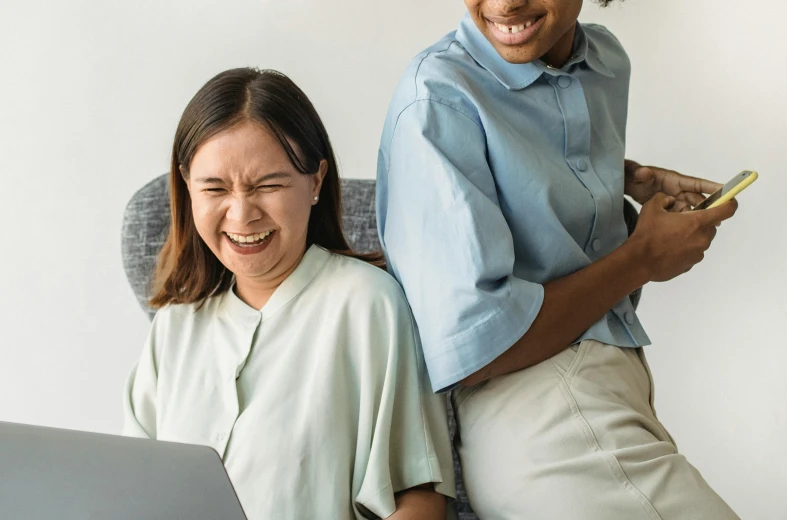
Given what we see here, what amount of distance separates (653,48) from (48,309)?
4.32 ft

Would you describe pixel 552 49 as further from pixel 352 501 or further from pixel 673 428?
pixel 673 428

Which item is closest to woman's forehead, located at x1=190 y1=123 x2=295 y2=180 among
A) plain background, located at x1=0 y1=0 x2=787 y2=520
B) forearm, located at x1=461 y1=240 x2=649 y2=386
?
forearm, located at x1=461 y1=240 x2=649 y2=386

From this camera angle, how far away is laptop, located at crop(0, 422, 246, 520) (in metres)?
0.77

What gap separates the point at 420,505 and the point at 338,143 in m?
0.93

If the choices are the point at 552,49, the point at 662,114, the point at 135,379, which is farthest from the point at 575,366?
Result: the point at 662,114

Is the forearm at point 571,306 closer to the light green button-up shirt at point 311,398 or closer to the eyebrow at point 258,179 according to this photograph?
the light green button-up shirt at point 311,398

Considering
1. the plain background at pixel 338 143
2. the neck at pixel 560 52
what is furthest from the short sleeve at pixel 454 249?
the plain background at pixel 338 143

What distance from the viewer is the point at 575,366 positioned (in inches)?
47.8

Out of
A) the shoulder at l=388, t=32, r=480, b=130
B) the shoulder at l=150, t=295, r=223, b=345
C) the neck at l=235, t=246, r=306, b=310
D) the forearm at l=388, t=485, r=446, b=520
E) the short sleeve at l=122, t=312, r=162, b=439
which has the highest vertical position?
the shoulder at l=388, t=32, r=480, b=130

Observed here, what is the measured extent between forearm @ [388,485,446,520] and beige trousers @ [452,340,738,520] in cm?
5

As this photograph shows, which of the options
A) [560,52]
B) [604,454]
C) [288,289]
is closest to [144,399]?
[288,289]

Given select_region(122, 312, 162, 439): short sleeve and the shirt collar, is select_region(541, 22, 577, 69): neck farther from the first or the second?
select_region(122, 312, 162, 439): short sleeve

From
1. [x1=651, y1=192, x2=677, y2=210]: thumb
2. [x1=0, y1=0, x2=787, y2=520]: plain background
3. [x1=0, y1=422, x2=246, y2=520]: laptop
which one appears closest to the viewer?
[x1=0, y1=422, x2=246, y2=520]: laptop

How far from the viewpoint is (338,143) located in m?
1.96
